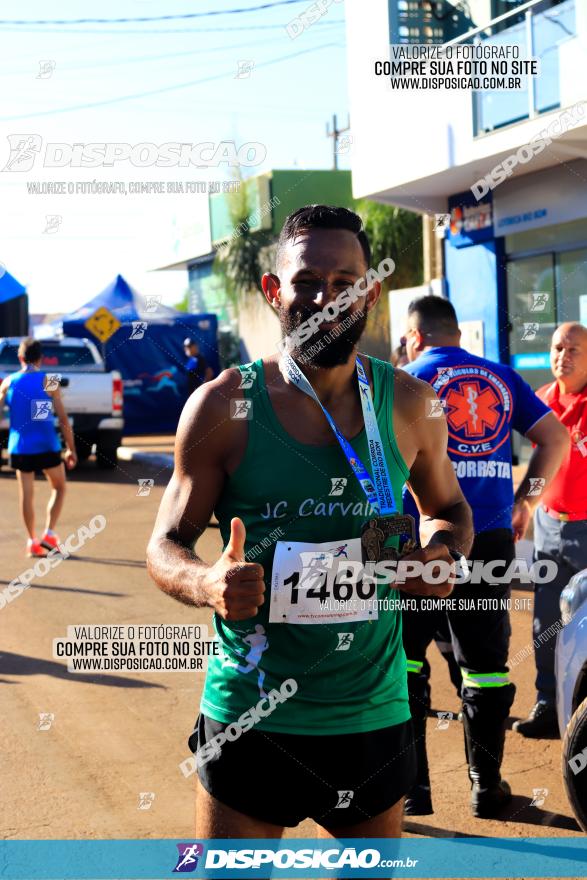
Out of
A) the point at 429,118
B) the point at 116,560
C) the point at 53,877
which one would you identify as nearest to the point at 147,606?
the point at 116,560

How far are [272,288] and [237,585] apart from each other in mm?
782

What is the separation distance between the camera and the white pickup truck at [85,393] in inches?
685

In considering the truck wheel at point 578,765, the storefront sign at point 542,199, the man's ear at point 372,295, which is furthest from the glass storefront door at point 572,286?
the man's ear at point 372,295

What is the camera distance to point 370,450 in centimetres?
237

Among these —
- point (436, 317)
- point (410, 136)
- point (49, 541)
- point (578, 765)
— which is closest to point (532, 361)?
point (410, 136)

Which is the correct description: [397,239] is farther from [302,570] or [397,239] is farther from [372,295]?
[302,570]

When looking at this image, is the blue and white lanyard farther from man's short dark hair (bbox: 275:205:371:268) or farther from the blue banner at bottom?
the blue banner at bottom

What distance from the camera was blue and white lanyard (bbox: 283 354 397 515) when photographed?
7.55 ft

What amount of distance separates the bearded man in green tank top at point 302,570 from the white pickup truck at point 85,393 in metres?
14.7

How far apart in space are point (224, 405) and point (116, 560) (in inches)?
297

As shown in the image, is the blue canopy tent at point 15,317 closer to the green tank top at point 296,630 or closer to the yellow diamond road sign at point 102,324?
the yellow diamond road sign at point 102,324

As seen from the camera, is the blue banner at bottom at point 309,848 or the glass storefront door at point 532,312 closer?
the blue banner at bottom at point 309,848

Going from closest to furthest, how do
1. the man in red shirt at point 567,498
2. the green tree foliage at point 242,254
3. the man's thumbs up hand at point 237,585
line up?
the man's thumbs up hand at point 237,585, the man in red shirt at point 567,498, the green tree foliage at point 242,254

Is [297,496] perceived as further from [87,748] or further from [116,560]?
[116,560]
